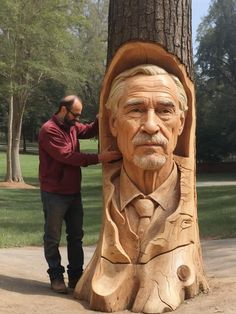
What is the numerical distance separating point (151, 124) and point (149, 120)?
1.8 inches

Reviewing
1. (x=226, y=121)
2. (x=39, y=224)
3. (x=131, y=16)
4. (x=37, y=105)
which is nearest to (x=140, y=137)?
(x=131, y=16)

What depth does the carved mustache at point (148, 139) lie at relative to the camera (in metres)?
4.82

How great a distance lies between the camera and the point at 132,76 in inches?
199

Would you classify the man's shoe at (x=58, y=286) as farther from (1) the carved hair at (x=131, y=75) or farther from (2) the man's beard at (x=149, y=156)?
(1) the carved hair at (x=131, y=75)

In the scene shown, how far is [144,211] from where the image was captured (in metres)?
4.93

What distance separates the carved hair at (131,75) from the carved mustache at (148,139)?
0.40 metres

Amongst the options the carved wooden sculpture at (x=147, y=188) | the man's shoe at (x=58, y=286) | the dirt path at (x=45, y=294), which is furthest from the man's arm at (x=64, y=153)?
the dirt path at (x=45, y=294)

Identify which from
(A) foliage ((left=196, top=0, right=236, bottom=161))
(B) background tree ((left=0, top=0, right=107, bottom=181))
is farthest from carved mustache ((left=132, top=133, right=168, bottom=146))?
(A) foliage ((left=196, top=0, right=236, bottom=161))

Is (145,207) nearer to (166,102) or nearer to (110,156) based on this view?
(110,156)

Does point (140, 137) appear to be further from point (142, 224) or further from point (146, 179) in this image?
point (142, 224)

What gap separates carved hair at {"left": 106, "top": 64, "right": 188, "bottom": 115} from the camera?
5027 mm

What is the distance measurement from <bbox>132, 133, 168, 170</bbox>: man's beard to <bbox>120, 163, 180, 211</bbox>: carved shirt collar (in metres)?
0.24

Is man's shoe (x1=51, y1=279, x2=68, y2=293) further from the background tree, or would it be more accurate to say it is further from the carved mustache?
the background tree

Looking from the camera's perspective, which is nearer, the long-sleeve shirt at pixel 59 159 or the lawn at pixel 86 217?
the long-sleeve shirt at pixel 59 159
